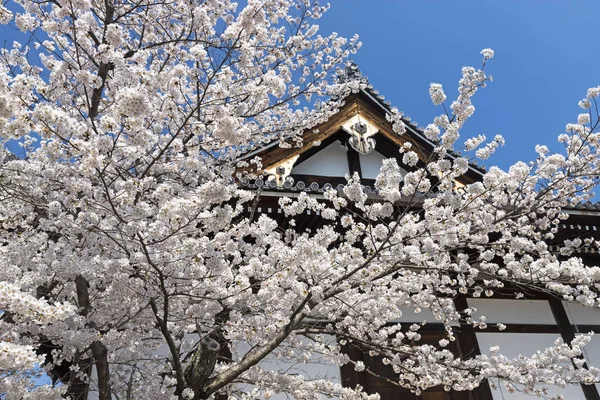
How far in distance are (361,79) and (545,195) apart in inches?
173

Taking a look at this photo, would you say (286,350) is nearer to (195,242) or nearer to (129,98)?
(195,242)

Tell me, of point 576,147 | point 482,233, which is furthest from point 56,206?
point 576,147

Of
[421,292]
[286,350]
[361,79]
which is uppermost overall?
[361,79]

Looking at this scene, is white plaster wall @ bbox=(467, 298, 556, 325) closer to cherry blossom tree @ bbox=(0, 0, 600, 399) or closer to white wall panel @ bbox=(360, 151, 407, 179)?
cherry blossom tree @ bbox=(0, 0, 600, 399)

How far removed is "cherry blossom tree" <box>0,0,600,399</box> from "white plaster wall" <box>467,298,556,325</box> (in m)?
1.62

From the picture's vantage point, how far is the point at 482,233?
4.51 meters

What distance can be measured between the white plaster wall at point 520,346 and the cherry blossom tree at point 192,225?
1.37 m

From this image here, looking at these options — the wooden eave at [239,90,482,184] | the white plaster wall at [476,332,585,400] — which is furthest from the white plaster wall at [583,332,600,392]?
the wooden eave at [239,90,482,184]

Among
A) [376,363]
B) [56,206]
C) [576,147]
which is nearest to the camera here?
[56,206]

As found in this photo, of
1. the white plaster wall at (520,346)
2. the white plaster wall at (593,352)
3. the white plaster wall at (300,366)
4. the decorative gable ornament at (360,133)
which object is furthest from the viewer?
the decorative gable ornament at (360,133)

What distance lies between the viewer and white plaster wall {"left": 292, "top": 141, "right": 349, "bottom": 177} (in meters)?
8.22

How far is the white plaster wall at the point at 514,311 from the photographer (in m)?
7.18

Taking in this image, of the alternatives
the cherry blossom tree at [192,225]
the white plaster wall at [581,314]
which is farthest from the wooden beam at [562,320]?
the cherry blossom tree at [192,225]

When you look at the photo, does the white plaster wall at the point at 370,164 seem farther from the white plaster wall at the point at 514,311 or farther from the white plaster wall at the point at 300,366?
the white plaster wall at the point at 300,366
